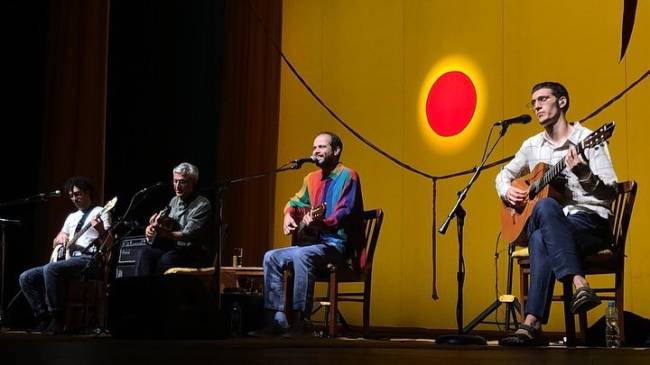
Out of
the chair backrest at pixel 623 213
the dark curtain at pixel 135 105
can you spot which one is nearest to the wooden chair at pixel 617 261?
the chair backrest at pixel 623 213

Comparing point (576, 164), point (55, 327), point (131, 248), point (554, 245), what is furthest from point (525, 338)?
point (55, 327)

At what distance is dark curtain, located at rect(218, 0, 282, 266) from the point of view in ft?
22.5

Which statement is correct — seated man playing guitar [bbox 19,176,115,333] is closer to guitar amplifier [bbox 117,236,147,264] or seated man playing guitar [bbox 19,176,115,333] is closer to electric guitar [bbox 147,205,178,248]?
guitar amplifier [bbox 117,236,147,264]

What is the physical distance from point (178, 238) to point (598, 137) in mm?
2253

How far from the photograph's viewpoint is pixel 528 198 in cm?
347

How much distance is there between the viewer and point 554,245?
3115 mm

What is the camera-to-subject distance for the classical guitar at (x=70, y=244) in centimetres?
521

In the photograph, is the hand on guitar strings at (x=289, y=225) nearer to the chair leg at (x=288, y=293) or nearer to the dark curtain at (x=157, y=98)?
the chair leg at (x=288, y=293)

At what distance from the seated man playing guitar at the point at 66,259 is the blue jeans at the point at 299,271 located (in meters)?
1.42

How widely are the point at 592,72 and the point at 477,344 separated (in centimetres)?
287

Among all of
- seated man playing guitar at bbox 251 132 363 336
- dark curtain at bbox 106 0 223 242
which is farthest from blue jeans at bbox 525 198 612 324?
dark curtain at bbox 106 0 223 242

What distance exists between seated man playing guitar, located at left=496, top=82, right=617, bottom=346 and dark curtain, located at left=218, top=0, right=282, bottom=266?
3.48m

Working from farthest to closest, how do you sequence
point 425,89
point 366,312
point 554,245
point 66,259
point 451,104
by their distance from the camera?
1. point 425,89
2. point 451,104
3. point 66,259
4. point 366,312
5. point 554,245

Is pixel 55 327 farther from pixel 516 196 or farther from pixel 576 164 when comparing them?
pixel 576 164
